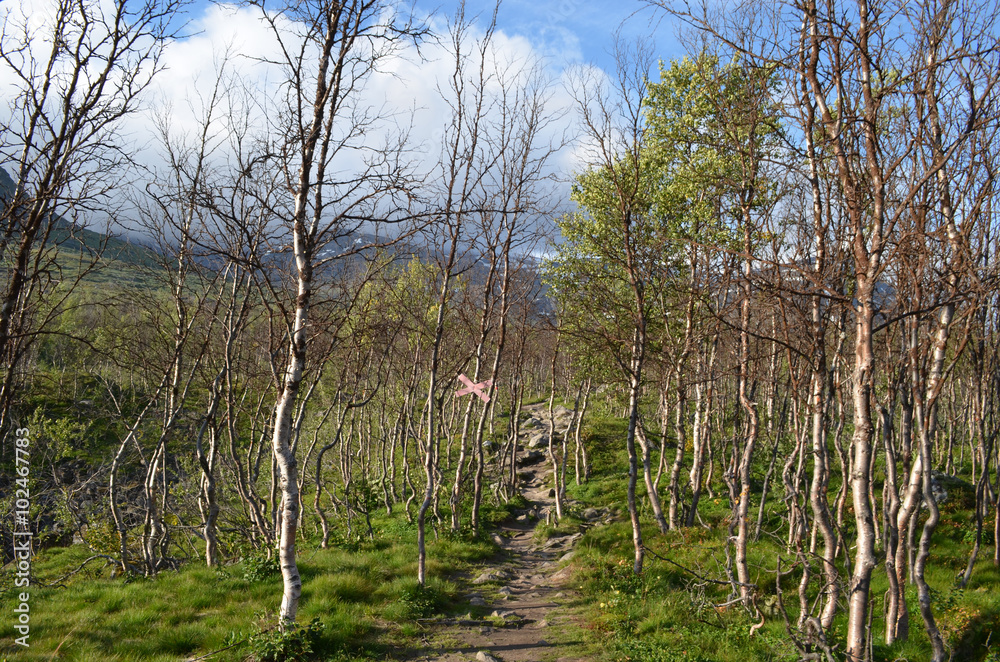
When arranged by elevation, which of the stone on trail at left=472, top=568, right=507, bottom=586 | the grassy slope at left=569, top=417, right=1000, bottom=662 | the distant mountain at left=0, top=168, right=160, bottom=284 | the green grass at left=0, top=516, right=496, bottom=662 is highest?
the distant mountain at left=0, top=168, right=160, bottom=284

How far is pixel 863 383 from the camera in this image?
441cm

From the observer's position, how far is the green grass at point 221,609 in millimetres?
6320

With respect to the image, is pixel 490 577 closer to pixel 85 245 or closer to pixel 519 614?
pixel 519 614

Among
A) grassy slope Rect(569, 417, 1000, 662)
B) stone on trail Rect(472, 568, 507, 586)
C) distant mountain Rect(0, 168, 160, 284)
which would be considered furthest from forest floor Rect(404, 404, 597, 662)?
distant mountain Rect(0, 168, 160, 284)

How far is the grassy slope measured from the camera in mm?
6938

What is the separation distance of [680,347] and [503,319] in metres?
4.22

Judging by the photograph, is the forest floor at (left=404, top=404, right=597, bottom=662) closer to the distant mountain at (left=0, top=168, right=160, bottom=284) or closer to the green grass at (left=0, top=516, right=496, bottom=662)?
the green grass at (left=0, top=516, right=496, bottom=662)

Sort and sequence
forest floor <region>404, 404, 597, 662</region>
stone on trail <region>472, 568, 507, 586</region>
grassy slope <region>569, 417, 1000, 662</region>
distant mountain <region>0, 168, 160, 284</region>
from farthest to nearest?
stone on trail <region>472, 568, 507, 586</region>, forest floor <region>404, 404, 597, 662</region>, grassy slope <region>569, 417, 1000, 662</region>, distant mountain <region>0, 168, 160, 284</region>

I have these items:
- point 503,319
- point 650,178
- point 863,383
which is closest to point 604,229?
point 650,178

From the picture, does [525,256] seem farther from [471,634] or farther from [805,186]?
[471,634]

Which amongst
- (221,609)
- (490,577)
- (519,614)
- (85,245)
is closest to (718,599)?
(519,614)

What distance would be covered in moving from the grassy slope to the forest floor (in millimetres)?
462

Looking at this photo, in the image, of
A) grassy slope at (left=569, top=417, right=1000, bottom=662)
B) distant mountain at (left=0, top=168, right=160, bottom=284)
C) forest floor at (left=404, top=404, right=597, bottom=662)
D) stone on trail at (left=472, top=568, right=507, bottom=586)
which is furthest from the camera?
stone on trail at (left=472, top=568, right=507, bottom=586)

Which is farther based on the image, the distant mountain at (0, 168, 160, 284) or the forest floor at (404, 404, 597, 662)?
the forest floor at (404, 404, 597, 662)
